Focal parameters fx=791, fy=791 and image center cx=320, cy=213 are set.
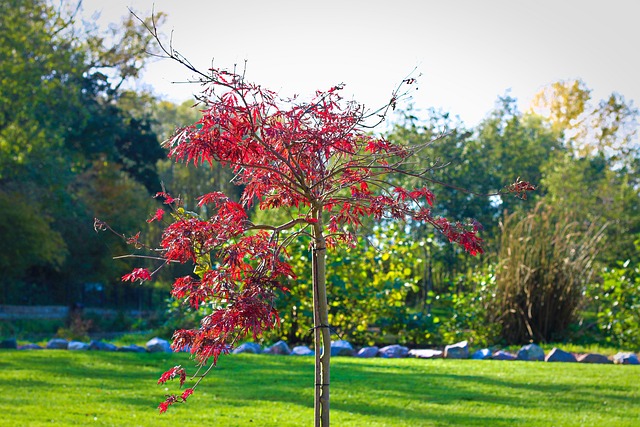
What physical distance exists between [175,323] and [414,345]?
3892mm

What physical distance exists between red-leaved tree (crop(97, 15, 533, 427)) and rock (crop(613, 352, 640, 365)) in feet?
22.1

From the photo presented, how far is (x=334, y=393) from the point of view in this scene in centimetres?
720

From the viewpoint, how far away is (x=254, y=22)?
35.9 feet

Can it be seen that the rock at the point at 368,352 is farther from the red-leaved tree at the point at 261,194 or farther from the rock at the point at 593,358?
the red-leaved tree at the point at 261,194

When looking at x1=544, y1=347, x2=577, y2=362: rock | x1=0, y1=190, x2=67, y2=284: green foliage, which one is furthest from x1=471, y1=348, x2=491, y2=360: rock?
x1=0, y1=190, x2=67, y2=284: green foliage

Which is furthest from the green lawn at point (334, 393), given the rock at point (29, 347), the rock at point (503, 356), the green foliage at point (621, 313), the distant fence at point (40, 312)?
the distant fence at point (40, 312)

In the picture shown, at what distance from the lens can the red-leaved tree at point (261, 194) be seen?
3.35 m

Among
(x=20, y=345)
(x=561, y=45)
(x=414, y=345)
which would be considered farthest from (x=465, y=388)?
(x=561, y=45)

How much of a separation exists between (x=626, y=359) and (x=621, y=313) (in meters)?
1.48

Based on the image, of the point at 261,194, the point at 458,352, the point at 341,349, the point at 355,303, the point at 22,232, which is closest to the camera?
the point at 261,194

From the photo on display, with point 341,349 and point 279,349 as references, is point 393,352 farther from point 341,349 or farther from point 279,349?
point 279,349

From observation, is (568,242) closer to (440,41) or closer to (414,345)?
(414,345)

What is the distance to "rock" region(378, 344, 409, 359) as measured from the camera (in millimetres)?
10383

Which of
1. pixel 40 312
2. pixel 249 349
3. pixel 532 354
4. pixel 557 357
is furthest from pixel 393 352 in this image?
pixel 40 312
